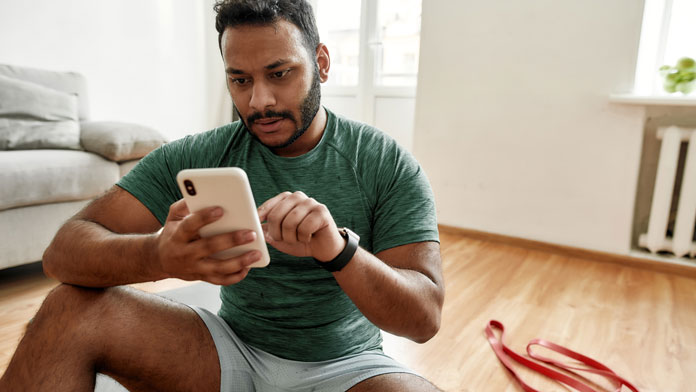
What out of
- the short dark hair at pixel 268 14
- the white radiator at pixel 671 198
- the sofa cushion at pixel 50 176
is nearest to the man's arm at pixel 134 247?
the short dark hair at pixel 268 14

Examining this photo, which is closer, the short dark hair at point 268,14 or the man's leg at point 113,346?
the man's leg at point 113,346

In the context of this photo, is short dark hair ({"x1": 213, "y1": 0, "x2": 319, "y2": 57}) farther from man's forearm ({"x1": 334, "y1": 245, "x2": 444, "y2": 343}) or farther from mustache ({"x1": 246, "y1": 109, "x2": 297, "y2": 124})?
man's forearm ({"x1": 334, "y1": 245, "x2": 444, "y2": 343})

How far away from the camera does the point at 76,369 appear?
0.72 meters

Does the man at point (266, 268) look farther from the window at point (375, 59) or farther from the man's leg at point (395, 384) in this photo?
the window at point (375, 59)

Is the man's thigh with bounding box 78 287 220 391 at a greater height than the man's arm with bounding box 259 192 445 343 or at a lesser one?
lesser

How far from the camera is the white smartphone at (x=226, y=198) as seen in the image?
1.84 ft

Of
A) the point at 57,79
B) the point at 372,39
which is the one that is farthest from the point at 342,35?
the point at 57,79

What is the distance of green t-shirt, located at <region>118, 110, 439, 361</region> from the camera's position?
0.84 m

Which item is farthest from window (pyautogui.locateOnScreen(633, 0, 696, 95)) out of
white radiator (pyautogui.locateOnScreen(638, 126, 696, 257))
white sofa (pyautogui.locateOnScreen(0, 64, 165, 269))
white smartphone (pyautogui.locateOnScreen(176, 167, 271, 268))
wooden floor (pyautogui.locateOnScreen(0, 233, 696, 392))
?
white sofa (pyautogui.locateOnScreen(0, 64, 165, 269))

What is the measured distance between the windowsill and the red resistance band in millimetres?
1281

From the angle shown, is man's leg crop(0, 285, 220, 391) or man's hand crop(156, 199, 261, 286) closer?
man's hand crop(156, 199, 261, 286)

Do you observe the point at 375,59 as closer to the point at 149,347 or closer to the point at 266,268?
the point at 266,268

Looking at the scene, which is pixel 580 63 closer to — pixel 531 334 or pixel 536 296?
pixel 536 296

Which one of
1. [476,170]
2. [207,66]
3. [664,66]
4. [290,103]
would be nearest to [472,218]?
[476,170]
